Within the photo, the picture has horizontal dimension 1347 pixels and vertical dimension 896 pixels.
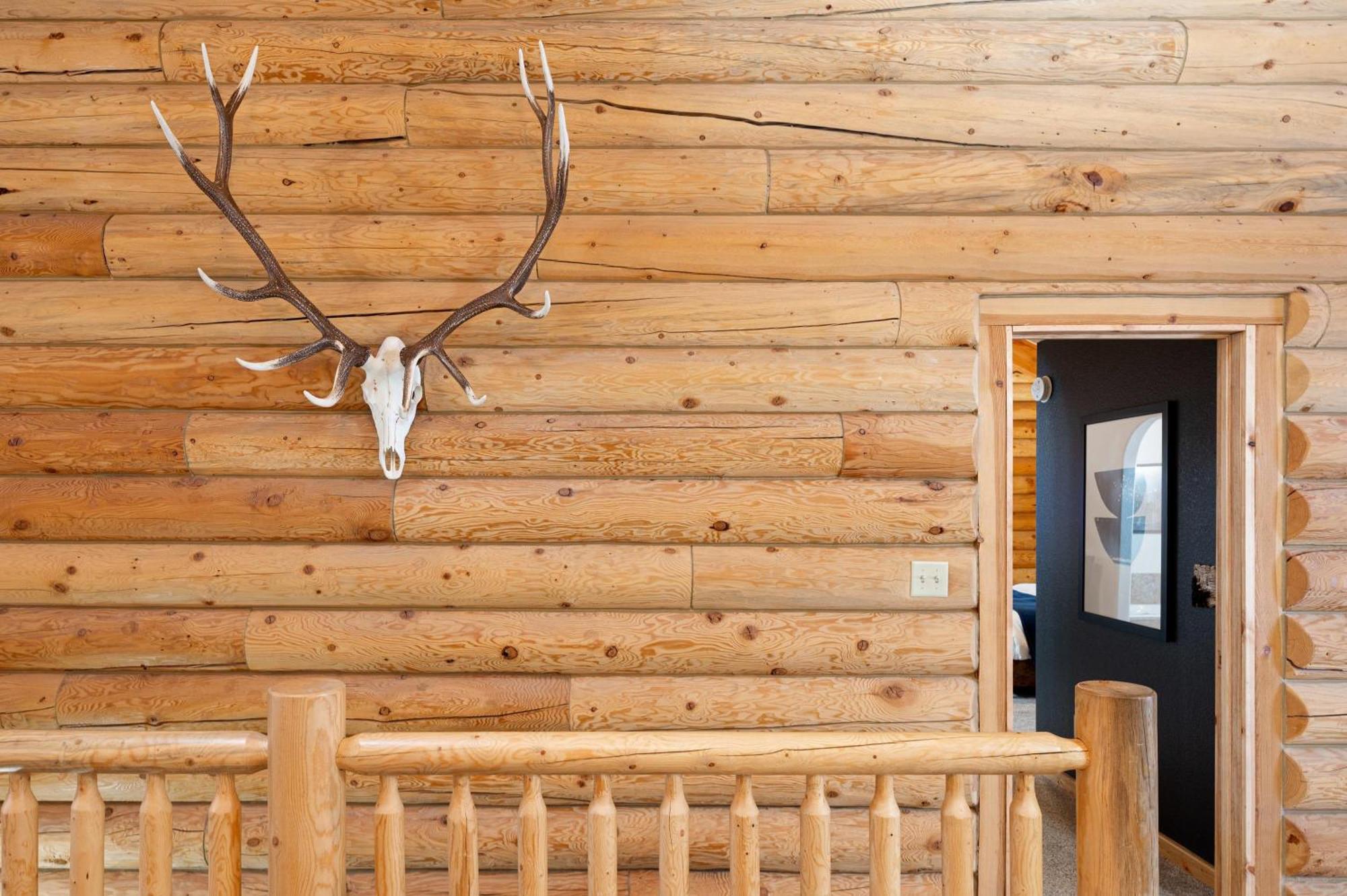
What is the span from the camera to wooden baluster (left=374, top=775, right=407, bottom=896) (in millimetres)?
1677

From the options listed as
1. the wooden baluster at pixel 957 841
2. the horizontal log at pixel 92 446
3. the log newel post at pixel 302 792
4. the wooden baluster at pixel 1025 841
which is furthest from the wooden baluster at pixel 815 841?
the horizontal log at pixel 92 446

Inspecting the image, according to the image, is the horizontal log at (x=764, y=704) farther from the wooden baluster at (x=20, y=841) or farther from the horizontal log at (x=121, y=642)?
the wooden baluster at (x=20, y=841)

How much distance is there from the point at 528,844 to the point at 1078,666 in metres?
3.69

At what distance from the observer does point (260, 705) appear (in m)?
2.78

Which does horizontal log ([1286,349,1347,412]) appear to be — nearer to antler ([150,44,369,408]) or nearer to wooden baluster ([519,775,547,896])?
wooden baluster ([519,775,547,896])

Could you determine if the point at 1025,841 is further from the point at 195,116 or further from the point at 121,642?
the point at 195,116

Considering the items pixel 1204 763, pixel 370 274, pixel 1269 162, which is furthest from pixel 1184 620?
pixel 370 274

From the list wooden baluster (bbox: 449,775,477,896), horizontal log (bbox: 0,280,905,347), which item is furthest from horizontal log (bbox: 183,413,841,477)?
wooden baluster (bbox: 449,775,477,896)

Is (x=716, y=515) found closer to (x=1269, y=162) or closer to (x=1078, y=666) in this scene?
(x=1269, y=162)

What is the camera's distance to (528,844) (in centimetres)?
169

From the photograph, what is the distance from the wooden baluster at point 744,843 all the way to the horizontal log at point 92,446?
7.13 feet

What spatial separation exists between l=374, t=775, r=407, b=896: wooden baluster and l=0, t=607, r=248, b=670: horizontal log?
138 cm

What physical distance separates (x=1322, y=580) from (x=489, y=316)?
2.90m

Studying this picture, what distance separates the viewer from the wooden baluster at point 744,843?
1.69 metres
